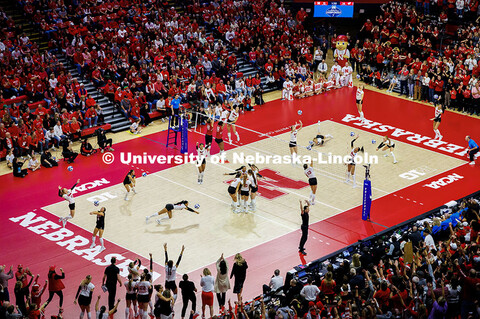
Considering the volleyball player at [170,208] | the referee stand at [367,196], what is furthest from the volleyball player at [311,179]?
the volleyball player at [170,208]

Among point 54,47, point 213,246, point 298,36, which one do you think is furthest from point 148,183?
point 298,36

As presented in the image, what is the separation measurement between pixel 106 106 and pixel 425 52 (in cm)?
1937

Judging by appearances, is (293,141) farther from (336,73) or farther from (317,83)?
(336,73)

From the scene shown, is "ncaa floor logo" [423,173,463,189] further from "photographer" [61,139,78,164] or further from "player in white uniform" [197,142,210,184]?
"photographer" [61,139,78,164]

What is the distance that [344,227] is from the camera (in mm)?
25016

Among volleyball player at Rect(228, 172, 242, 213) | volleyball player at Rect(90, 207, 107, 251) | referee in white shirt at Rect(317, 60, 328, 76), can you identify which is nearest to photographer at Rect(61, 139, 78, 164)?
volleyball player at Rect(90, 207, 107, 251)

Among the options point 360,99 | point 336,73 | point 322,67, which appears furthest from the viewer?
point 322,67

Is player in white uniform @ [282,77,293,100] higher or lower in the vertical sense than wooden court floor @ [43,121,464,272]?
higher

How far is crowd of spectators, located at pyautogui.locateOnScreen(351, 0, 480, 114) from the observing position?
1487 inches

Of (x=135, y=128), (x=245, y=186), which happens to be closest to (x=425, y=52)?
(x=135, y=128)

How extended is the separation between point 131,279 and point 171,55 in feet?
74.3

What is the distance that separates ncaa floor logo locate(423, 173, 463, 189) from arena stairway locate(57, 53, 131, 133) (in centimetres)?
1540

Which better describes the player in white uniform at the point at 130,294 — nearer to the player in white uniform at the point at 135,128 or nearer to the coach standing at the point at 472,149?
the player in white uniform at the point at 135,128

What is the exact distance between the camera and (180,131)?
3250cm
